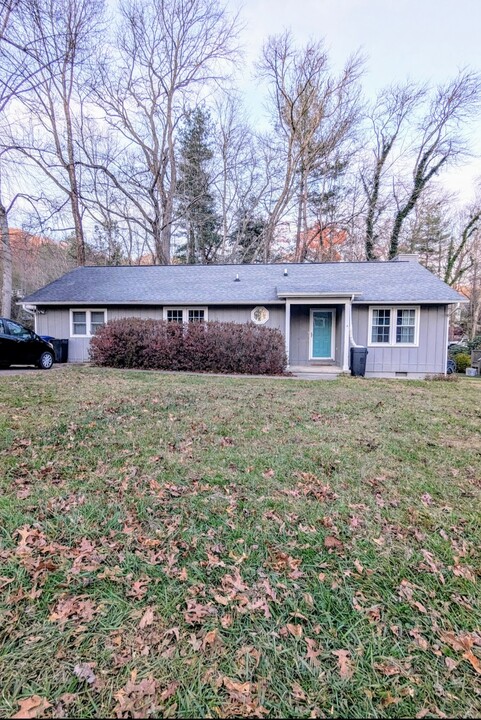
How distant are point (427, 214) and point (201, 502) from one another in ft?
84.6

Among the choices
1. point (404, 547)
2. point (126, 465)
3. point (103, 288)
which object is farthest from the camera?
point (103, 288)

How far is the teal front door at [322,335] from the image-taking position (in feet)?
43.6

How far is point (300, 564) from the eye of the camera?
2.18m

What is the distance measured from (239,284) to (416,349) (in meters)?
6.70

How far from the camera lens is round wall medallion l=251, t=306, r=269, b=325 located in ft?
41.7

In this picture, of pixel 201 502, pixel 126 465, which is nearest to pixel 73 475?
pixel 126 465

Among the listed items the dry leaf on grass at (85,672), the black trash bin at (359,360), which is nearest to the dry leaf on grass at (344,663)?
the dry leaf on grass at (85,672)

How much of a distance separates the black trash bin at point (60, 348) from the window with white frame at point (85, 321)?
0.58 meters

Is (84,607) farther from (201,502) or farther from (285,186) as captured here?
(285,186)

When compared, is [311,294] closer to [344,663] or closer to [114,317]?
[114,317]

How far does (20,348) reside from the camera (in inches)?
380

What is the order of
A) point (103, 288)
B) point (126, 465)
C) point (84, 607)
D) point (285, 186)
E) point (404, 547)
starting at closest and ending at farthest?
point (84, 607), point (404, 547), point (126, 465), point (103, 288), point (285, 186)

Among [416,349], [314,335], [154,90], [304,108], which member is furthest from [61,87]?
[416,349]

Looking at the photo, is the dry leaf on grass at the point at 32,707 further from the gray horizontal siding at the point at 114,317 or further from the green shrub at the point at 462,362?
the green shrub at the point at 462,362
